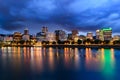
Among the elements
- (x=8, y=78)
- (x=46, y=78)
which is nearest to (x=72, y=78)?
(x=46, y=78)

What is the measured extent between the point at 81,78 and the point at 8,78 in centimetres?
853

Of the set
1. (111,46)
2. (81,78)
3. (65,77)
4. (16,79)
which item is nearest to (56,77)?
(65,77)

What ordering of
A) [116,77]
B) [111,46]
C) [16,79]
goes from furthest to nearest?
[111,46] < [116,77] < [16,79]

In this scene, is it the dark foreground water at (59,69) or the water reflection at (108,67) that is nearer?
the dark foreground water at (59,69)

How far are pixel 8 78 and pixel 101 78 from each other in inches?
426

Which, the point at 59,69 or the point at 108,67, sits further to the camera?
the point at 108,67

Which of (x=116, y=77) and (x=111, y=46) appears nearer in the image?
(x=116, y=77)

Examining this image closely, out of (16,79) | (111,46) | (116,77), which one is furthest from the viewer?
A: (111,46)

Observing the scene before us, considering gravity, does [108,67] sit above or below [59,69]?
below

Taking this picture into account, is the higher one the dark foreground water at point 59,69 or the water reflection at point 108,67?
the dark foreground water at point 59,69

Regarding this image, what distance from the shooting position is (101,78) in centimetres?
2794

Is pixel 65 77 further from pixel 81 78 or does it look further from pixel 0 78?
pixel 0 78

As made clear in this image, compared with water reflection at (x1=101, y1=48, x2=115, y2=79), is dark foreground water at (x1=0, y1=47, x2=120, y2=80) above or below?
above

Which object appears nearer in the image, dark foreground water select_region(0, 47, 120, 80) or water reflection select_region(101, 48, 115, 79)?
dark foreground water select_region(0, 47, 120, 80)
